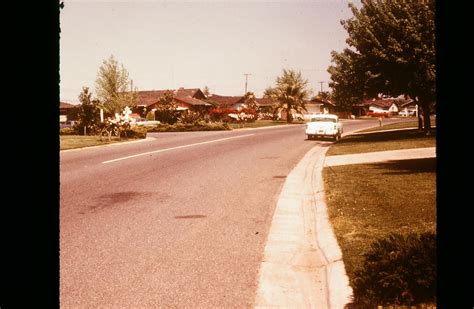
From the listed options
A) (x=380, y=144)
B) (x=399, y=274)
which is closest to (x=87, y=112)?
(x=380, y=144)

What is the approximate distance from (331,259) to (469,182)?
11.3 feet

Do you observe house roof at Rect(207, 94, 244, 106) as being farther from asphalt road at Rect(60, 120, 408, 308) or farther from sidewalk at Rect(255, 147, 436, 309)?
sidewalk at Rect(255, 147, 436, 309)

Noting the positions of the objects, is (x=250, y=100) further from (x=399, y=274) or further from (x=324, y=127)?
(x=399, y=274)

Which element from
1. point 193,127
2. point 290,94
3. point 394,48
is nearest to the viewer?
point 394,48

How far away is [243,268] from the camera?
16.9 feet

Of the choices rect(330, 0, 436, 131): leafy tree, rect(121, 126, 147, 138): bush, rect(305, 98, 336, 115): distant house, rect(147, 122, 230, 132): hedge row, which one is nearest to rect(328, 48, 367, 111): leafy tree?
rect(330, 0, 436, 131): leafy tree

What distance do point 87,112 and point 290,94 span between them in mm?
40423

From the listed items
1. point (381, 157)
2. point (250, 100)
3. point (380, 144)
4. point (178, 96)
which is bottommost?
point (381, 157)

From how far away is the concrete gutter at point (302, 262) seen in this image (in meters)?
4.31

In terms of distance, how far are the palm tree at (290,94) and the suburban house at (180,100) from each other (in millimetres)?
13446

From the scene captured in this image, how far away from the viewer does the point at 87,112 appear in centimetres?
3884

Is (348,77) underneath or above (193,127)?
above

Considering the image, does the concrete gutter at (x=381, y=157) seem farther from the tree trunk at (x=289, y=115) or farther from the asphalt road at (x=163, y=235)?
the tree trunk at (x=289, y=115)
